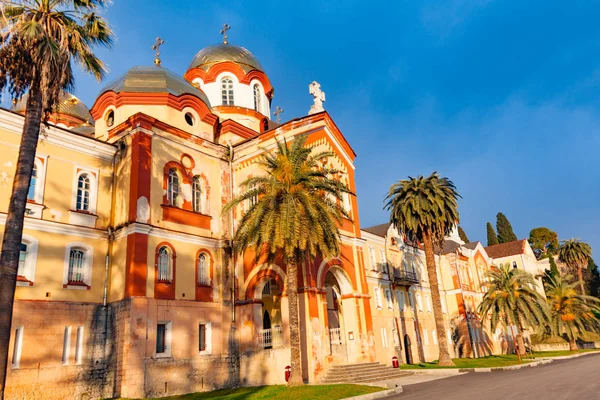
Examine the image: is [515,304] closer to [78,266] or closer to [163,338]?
[163,338]

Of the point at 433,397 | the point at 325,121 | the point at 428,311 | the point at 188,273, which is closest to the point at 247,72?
the point at 325,121

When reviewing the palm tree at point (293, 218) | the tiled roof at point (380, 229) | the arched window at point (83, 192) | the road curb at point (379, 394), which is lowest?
the road curb at point (379, 394)

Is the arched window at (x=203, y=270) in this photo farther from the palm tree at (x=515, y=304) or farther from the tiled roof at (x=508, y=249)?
the tiled roof at (x=508, y=249)

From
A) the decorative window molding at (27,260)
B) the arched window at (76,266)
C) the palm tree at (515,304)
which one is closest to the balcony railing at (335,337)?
the arched window at (76,266)

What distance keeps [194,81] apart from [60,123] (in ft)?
31.1

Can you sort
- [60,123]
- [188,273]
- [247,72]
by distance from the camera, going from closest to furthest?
[188,273]
[60,123]
[247,72]

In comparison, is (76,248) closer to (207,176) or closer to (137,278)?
(137,278)

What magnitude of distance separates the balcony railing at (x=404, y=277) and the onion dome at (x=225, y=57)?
838 inches

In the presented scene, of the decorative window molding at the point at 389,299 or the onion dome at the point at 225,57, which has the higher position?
the onion dome at the point at 225,57

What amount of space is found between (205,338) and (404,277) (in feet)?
79.5

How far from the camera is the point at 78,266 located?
65.9 ft

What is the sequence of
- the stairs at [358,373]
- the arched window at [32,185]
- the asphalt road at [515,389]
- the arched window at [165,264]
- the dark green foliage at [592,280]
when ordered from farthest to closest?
the dark green foliage at [592,280] < the arched window at [165,264] < the stairs at [358,373] < the arched window at [32,185] < the asphalt road at [515,389]

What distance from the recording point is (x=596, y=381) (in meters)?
17.9

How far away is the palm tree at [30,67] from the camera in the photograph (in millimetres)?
11305
